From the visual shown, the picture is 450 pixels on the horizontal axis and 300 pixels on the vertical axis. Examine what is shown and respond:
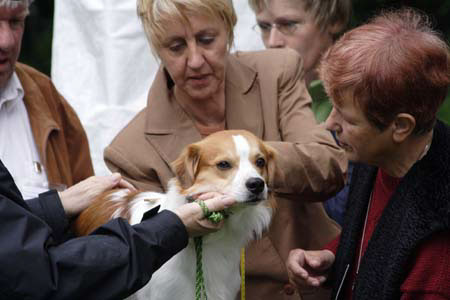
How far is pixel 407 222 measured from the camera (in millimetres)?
2305

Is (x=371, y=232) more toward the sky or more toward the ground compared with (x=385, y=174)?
more toward the ground

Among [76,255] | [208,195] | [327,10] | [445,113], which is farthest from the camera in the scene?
[445,113]

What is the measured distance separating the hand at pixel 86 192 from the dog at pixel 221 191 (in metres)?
0.15

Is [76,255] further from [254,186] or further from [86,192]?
[86,192]

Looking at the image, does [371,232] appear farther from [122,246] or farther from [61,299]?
[61,299]

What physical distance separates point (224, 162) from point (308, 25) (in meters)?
1.54

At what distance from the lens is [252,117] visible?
3.27m

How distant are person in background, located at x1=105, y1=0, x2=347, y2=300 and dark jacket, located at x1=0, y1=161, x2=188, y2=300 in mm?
859

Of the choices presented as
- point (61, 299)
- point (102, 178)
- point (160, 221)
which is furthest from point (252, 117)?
point (61, 299)

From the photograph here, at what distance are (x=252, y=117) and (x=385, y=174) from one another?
82 cm

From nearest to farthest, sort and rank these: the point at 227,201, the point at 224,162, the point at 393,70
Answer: the point at 393,70
the point at 227,201
the point at 224,162

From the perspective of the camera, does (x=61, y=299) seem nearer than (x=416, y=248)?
Yes

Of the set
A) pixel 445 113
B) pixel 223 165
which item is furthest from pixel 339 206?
pixel 445 113

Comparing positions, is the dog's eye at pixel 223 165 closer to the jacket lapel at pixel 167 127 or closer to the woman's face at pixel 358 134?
the jacket lapel at pixel 167 127
